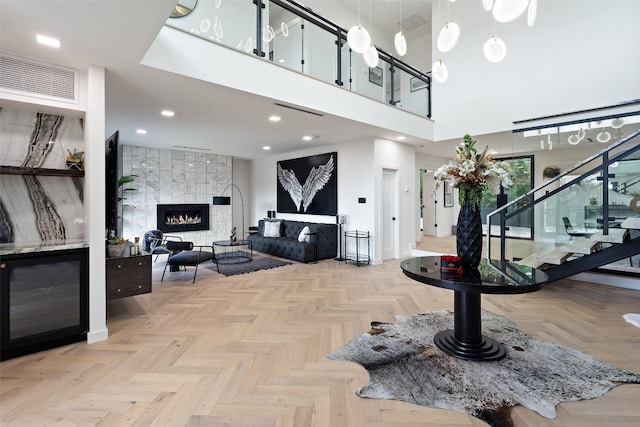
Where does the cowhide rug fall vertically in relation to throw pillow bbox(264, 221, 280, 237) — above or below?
below

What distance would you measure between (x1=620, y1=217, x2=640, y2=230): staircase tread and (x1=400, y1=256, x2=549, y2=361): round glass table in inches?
86.6

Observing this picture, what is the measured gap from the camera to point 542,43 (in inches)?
219

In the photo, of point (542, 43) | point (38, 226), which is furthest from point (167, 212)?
point (542, 43)

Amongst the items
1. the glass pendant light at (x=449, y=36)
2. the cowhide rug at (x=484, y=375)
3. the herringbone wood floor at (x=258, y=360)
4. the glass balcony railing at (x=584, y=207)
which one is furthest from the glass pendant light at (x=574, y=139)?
the cowhide rug at (x=484, y=375)

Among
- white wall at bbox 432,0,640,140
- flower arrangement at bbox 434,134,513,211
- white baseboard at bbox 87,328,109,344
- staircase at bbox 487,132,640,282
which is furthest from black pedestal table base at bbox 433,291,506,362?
white wall at bbox 432,0,640,140

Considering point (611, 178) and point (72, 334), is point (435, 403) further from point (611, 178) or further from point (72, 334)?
point (611, 178)

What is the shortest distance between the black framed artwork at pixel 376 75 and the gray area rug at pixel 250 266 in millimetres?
4254

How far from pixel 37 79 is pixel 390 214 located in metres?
6.10

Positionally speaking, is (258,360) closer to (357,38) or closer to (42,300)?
(42,300)

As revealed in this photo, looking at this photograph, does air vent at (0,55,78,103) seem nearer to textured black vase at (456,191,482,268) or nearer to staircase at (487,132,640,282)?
textured black vase at (456,191,482,268)

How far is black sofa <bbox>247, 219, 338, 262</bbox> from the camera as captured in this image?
639cm

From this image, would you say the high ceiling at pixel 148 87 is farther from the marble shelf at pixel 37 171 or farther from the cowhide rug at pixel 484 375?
the cowhide rug at pixel 484 375

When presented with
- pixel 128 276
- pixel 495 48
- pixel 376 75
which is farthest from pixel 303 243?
pixel 495 48

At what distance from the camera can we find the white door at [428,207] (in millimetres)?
10516
